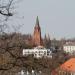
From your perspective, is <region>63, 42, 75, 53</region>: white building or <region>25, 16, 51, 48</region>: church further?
<region>63, 42, 75, 53</region>: white building

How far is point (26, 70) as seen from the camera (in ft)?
17.9

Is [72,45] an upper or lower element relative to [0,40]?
lower

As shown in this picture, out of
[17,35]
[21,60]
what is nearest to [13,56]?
[21,60]

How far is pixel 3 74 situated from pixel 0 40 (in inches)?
25.4

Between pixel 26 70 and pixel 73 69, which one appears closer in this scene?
pixel 26 70

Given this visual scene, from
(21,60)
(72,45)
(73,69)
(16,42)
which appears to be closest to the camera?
(21,60)

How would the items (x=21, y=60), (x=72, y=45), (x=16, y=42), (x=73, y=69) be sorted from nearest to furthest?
(x=21, y=60)
(x=16, y=42)
(x=73, y=69)
(x=72, y=45)

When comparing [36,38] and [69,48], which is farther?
[69,48]

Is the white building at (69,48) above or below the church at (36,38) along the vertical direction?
below

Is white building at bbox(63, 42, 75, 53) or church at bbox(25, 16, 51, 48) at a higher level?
church at bbox(25, 16, 51, 48)

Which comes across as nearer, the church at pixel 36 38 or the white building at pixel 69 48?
the church at pixel 36 38

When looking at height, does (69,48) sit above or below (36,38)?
below

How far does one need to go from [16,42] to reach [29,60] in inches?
17.8

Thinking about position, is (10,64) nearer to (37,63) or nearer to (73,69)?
(37,63)
